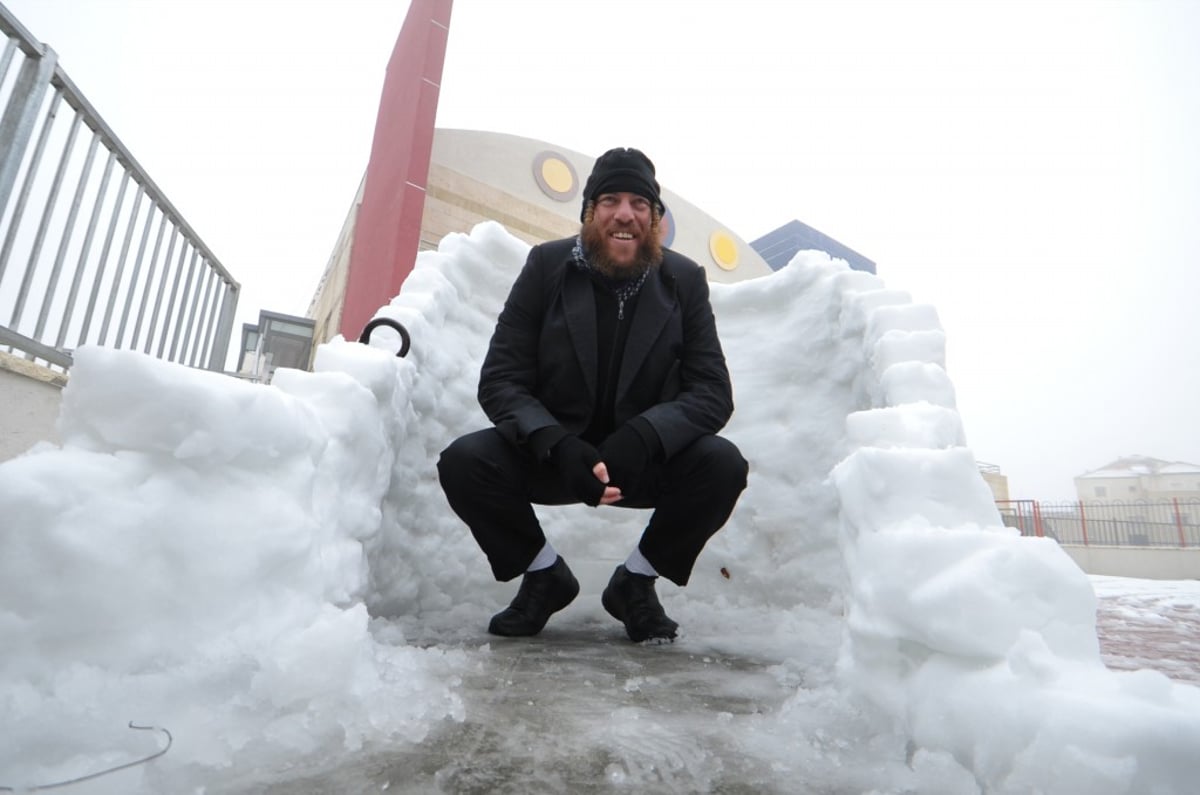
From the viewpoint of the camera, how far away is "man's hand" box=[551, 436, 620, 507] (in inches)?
59.6

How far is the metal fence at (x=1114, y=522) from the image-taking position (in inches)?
480

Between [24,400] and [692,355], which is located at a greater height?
[692,355]

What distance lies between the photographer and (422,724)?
915 millimetres

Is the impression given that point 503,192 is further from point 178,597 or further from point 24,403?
point 178,597

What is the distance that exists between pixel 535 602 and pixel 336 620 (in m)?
0.75

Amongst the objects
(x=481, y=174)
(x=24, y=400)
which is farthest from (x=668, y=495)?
(x=481, y=174)

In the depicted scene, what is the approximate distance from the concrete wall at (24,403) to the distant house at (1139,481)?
35858 millimetres

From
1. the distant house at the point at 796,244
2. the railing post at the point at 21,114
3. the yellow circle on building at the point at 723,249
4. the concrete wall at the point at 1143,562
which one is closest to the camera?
the railing post at the point at 21,114

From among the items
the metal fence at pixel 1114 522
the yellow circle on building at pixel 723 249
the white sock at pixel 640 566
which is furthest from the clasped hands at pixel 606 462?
the metal fence at pixel 1114 522

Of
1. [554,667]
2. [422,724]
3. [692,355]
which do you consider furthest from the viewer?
[692,355]

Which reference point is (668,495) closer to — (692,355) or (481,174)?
(692,355)

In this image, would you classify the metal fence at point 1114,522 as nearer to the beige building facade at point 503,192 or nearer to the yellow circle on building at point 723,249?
the yellow circle on building at point 723,249

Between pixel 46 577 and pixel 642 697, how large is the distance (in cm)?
91

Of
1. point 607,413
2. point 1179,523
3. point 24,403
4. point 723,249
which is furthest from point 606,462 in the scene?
point 1179,523
